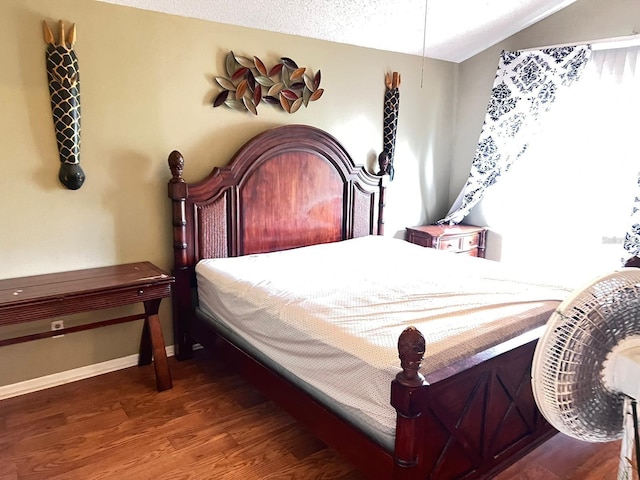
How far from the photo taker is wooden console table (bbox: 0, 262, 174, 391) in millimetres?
2164

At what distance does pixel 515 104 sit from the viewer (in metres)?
3.75

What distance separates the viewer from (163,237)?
114 inches

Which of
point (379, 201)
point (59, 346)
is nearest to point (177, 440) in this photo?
point (59, 346)

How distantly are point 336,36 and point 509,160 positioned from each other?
1.69 m

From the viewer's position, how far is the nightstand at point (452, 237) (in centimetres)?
391

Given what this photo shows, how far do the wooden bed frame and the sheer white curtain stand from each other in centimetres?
118

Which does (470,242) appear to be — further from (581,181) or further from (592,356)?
(592,356)

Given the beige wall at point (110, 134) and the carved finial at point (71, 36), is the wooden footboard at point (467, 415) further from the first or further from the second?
the carved finial at point (71, 36)

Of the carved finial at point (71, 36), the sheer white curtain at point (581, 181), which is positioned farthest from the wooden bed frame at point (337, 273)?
the sheer white curtain at point (581, 181)

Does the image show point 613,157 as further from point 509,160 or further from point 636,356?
point 636,356

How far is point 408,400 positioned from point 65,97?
2.16 m

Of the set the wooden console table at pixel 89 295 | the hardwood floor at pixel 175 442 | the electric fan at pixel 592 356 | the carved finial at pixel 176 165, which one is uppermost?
the carved finial at pixel 176 165

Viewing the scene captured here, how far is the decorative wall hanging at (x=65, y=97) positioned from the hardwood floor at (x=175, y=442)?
1.16 metres

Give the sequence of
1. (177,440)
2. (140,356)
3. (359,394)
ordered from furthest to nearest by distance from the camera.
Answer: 1. (140,356)
2. (177,440)
3. (359,394)
